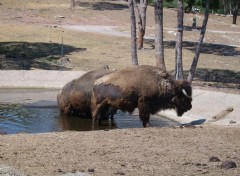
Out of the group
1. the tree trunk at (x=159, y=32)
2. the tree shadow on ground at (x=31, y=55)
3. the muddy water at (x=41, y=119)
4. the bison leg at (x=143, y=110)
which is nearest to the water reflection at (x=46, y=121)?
the muddy water at (x=41, y=119)

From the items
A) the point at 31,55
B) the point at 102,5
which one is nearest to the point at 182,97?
the point at 31,55

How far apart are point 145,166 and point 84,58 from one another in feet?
78.1

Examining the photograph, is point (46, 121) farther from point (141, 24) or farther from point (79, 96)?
point (141, 24)

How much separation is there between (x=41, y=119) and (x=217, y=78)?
538 inches

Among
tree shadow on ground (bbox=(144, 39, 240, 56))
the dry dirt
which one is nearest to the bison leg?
the dry dirt

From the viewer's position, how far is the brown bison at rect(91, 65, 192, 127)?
14.8 m

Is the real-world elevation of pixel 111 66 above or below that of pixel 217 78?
above

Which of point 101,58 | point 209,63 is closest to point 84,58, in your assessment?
point 101,58

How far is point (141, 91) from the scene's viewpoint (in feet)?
48.6

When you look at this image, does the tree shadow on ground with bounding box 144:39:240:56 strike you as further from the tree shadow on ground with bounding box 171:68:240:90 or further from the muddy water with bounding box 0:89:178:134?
the muddy water with bounding box 0:89:178:134

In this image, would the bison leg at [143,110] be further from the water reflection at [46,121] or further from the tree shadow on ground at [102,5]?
the tree shadow on ground at [102,5]

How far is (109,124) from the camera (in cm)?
1605

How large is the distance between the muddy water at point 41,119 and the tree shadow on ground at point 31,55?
809cm

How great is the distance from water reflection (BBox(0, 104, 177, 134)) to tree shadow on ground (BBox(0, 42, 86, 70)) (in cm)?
965
